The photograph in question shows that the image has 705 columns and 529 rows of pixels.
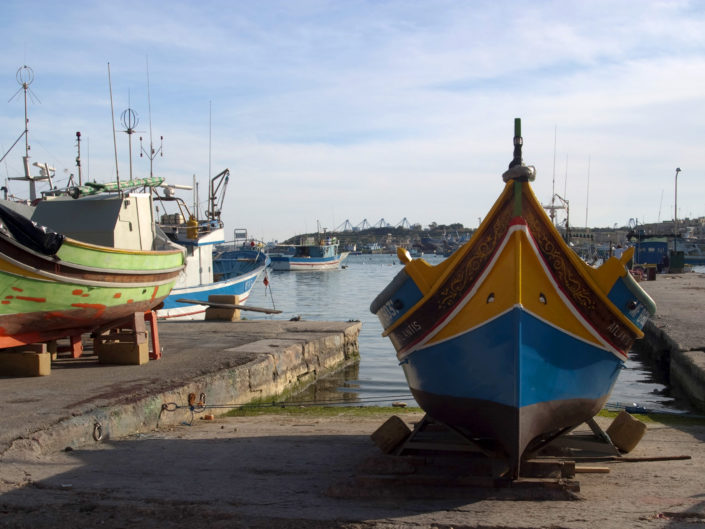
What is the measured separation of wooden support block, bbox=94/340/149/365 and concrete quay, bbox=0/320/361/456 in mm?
136

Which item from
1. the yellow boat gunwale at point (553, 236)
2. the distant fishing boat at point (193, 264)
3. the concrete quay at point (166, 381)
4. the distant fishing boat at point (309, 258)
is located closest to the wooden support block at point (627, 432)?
the yellow boat gunwale at point (553, 236)

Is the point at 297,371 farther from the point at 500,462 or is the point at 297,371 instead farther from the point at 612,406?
the point at 500,462

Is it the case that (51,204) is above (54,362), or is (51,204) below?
above

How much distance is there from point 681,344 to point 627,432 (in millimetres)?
8038

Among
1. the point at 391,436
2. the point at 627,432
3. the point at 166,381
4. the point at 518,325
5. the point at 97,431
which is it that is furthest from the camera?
the point at 166,381

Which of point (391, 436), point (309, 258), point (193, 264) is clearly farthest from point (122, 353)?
point (309, 258)

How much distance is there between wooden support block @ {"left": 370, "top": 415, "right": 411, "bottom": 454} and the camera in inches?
246

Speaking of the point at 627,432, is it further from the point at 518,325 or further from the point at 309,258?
the point at 309,258

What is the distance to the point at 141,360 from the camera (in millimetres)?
10484

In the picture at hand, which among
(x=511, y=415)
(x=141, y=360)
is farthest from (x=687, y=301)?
(x=511, y=415)

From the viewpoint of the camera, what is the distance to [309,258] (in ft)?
285

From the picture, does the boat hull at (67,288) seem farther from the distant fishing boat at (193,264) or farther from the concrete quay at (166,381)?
the distant fishing boat at (193,264)

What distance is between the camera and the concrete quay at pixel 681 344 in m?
11.4

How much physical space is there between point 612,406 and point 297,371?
17.4 feet
